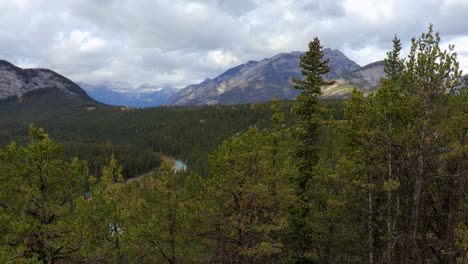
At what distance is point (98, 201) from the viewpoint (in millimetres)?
16422

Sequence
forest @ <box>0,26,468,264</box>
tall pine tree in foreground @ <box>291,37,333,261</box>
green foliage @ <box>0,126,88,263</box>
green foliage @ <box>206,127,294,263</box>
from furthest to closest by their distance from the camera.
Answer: tall pine tree in foreground @ <box>291,37,333,261</box> → green foliage @ <box>206,127,294,263</box> → green foliage @ <box>0,126,88,263</box> → forest @ <box>0,26,468,264</box>

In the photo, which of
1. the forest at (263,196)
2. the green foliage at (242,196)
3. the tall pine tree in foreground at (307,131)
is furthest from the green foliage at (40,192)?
the tall pine tree in foreground at (307,131)

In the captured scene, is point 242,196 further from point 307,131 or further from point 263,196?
point 307,131

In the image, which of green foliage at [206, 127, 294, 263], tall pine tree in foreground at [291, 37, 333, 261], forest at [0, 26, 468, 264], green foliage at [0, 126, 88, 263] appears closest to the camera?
forest at [0, 26, 468, 264]

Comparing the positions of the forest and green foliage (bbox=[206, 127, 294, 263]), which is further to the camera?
green foliage (bbox=[206, 127, 294, 263])

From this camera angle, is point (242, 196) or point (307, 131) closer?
point (242, 196)

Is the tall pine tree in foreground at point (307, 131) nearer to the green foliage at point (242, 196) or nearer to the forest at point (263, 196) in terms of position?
the forest at point (263, 196)

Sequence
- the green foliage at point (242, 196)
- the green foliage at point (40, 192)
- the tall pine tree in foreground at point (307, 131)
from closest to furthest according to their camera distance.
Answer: the green foliage at point (40, 192) < the green foliage at point (242, 196) < the tall pine tree in foreground at point (307, 131)

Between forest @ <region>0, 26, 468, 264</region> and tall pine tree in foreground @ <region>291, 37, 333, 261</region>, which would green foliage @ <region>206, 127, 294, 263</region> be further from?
tall pine tree in foreground @ <region>291, 37, 333, 261</region>

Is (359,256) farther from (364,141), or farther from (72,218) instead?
(72,218)

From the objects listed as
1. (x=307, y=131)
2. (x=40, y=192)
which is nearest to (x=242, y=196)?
(x=307, y=131)

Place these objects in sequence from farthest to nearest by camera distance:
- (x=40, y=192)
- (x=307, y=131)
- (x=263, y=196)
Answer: (x=307, y=131)
(x=263, y=196)
(x=40, y=192)

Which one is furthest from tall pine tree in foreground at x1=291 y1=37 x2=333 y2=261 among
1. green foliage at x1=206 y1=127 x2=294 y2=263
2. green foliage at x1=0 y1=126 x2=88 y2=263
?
green foliage at x1=0 y1=126 x2=88 y2=263

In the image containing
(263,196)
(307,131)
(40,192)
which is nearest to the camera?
(40,192)
